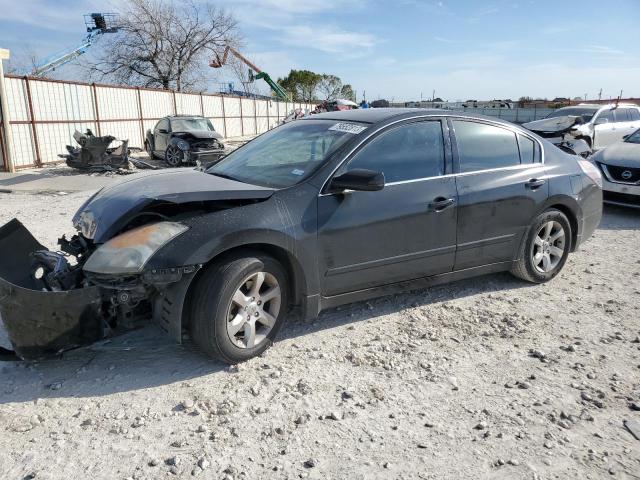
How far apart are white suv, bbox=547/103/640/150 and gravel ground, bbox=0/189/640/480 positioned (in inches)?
469

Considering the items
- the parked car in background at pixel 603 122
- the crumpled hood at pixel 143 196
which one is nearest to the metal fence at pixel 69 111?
the crumpled hood at pixel 143 196

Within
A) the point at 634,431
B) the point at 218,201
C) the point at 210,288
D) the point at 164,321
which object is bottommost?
the point at 634,431

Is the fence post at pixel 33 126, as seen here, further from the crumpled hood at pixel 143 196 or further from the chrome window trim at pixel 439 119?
the chrome window trim at pixel 439 119

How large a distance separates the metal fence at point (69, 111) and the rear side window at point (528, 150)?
14109 mm

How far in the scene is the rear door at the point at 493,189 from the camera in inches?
167

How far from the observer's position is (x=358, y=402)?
3006mm

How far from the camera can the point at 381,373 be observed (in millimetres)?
3348

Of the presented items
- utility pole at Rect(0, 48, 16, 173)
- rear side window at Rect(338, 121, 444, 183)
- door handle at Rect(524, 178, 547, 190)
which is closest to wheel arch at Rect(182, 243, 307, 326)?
rear side window at Rect(338, 121, 444, 183)

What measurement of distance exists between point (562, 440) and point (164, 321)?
238 centimetres

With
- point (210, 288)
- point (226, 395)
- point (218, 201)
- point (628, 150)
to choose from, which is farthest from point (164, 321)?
Answer: point (628, 150)

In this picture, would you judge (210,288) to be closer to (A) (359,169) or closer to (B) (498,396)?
(A) (359,169)

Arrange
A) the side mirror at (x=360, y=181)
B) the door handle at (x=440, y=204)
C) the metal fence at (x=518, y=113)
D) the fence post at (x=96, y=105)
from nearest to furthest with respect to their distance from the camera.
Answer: the side mirror at (x=360, y=181)
the door handle at (x=440, y=204)
the fence post at (x=96, y=105)
the metal fence at (x=518, y=113)

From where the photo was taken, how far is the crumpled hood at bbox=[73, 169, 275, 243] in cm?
322

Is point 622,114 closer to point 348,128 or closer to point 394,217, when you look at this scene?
point 348,128
